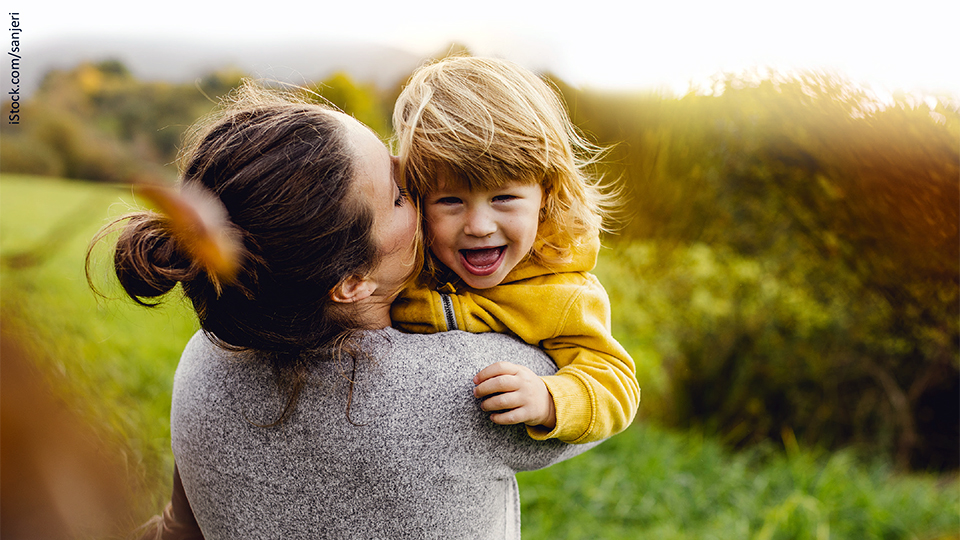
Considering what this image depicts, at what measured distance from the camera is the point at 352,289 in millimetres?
1100

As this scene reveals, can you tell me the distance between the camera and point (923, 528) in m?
3.44

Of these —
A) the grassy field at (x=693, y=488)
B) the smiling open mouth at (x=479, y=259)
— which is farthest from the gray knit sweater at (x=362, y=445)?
the grassy field at (x=693, y=488)

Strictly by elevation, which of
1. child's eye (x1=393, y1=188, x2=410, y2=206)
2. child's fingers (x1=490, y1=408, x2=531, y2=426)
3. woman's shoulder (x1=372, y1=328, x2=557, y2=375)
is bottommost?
child's fingers (x1=490, y1=408, x2=531, y2=426)

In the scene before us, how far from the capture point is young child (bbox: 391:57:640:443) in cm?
117

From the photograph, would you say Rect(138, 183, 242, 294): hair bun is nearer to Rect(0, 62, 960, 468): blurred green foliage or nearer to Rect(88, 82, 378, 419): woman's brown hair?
Rect(88, 82, 378, 419): woman's brown hair

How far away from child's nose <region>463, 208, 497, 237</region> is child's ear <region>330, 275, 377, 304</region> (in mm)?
218

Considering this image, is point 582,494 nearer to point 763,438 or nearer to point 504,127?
point 763,438

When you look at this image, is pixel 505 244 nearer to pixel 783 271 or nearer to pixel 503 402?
pixel 503 402

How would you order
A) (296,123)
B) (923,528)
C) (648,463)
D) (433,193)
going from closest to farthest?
(296,123) < (433,193) < (923,528) < (648,463)

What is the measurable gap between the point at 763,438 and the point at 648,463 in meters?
0.97

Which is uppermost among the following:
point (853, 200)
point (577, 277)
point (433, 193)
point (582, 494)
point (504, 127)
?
point (504, 127)

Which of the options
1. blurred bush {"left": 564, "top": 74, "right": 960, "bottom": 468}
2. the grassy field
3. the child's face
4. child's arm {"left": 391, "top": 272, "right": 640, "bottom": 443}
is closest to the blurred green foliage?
blurred bush {"left": 564, "top": 74, "right": 960, "bottom": 468}

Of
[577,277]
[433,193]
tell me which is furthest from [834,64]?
[433,193]

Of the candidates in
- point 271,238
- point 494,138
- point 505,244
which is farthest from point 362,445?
point 494,138
